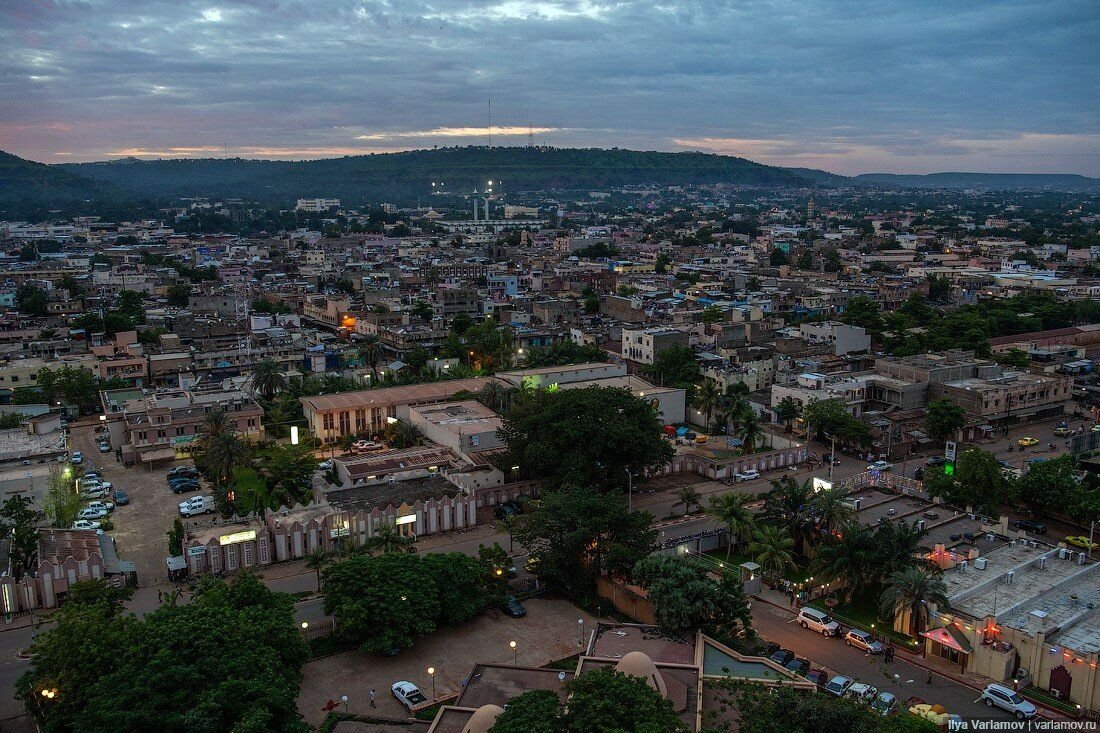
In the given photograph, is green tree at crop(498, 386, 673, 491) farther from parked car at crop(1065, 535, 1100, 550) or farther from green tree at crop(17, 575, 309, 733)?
parked car at crop(1065, 535, 1100, 550)

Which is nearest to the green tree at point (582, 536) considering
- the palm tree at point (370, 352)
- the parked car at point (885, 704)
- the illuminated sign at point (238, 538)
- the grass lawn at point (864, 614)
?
the grass lawn at point (864, 614)

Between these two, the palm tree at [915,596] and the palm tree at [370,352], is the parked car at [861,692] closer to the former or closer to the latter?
the palm tree at [915,596]

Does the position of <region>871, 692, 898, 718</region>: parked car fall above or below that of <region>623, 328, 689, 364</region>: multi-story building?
below

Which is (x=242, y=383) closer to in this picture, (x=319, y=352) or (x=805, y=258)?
(x=319, y=352)

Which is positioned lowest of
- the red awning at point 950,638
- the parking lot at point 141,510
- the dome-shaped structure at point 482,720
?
the parking lot at point 141,510

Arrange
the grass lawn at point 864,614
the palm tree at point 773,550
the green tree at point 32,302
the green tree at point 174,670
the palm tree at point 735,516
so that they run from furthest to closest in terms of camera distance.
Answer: the green tree at point 32,302 → the palm tree at point 735,516 → the palm tree at point 773,550 → the grass lawn at point 864,614 → the green tree at point 174,670

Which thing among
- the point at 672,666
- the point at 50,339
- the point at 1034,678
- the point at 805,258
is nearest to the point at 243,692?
the point at 672,666

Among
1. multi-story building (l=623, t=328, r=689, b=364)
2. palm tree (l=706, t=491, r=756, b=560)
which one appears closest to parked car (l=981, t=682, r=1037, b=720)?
palm tree (l=706, t=491, r=756, b=560)
